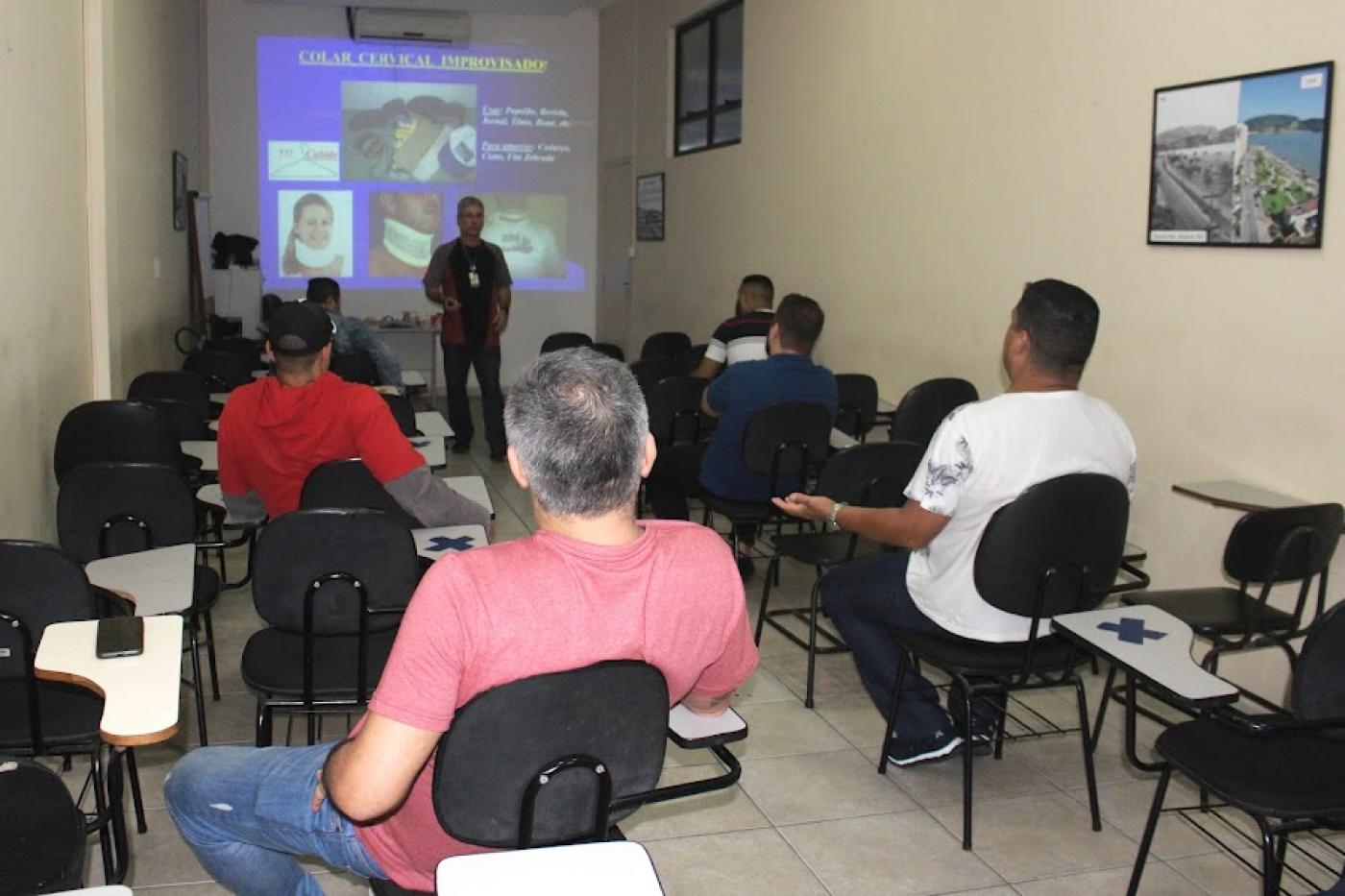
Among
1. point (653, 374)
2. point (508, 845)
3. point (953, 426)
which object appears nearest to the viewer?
point (508, 845)

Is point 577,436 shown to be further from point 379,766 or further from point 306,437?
point 306,437

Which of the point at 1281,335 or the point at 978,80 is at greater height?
the point at 978,80

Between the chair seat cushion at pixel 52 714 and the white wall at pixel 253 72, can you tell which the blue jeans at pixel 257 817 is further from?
the white wall at pixel 253 72

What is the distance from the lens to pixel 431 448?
3.97 meters

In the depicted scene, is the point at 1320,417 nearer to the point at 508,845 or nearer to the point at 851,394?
the point at 851,394

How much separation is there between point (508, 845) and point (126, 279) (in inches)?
217

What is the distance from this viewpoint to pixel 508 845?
1.71 metres

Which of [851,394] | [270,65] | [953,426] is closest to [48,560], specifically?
[953,426]

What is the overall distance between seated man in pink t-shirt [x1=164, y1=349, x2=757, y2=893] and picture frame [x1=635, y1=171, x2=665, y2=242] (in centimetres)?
849

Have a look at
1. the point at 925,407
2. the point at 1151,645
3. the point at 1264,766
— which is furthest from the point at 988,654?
the point at 925,407

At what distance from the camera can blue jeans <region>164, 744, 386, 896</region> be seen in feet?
6.17

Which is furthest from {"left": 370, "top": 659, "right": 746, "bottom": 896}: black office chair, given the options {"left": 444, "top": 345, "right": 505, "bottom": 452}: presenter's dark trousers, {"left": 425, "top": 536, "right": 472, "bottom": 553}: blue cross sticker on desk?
{"left": 444, "top": 345, "right": 505, "bottom": 452}: presenter's dark trousers

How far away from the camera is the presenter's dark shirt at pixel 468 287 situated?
7.95 meters

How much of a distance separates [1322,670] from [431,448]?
2.73 m
